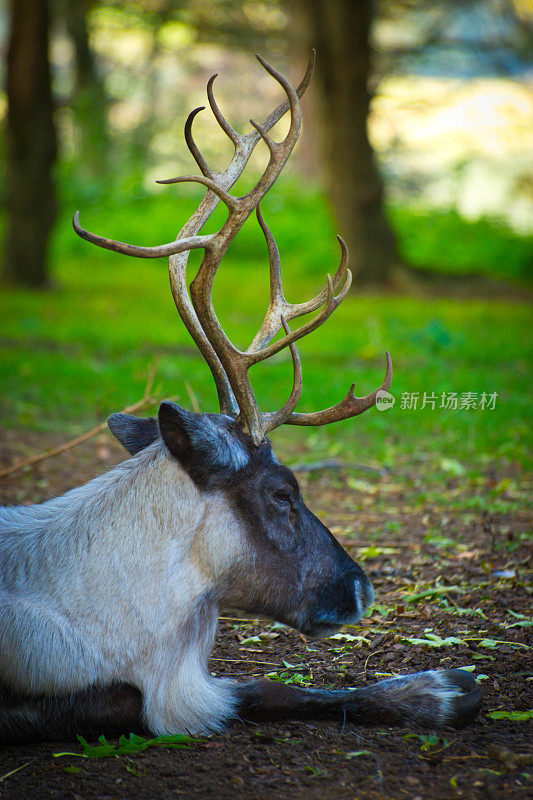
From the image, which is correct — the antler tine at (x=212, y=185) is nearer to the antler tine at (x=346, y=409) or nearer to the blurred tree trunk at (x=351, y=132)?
the antler tine at (x=346, y=409)

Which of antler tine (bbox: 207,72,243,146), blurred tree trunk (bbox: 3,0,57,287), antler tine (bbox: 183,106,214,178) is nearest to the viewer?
antler tine (bbox: 183,106,214,178)

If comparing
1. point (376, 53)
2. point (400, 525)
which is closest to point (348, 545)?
point (400, 525)

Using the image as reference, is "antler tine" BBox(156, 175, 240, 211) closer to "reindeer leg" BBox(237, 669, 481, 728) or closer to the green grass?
"reindeer leg" BBox(237, 669, 481, 728)

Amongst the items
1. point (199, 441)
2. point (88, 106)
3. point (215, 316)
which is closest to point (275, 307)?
point (215, 316)

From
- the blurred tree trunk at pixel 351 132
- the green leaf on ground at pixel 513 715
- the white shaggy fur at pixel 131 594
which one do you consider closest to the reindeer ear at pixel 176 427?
the white shaggy fur at pixel 131 594

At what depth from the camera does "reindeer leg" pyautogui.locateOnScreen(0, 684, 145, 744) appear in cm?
256

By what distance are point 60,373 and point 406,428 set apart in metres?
3.43

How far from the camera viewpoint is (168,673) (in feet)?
8.79

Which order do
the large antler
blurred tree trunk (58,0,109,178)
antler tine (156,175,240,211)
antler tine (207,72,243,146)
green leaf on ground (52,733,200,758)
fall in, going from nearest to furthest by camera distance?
green leaf on ground (52,733,200,758) → antler tine (156,175,240,211) → the large antler → antler tine (207,72,243,146) → blurred tree trunk (58,0,109,178)

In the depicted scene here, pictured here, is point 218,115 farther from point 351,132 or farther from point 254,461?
point 351,132

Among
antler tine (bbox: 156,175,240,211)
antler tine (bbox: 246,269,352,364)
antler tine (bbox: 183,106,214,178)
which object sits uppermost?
antler tine (bbox: 183,106,214,178)

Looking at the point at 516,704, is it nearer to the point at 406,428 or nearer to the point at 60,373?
the point at 406,428

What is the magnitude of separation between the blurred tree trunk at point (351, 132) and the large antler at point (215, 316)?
9.82 m

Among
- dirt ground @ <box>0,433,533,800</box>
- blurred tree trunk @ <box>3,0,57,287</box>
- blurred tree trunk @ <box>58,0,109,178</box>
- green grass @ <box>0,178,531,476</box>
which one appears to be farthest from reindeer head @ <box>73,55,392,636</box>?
blurred tree trunk @ <box>58,0,109,178</box>
